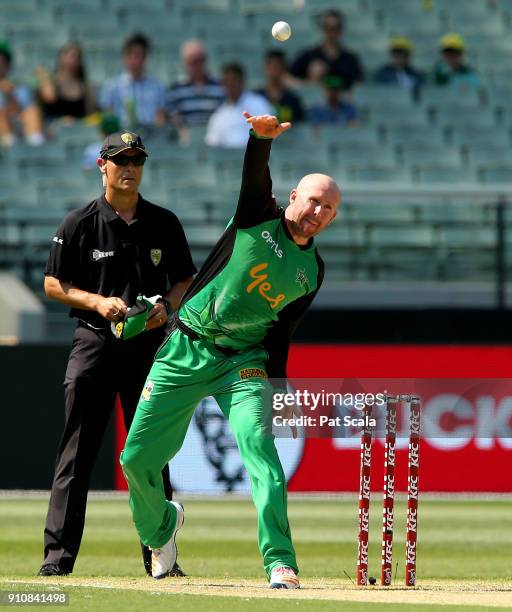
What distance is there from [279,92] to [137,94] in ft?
5.85

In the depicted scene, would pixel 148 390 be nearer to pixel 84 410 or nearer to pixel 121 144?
pixel 84 410

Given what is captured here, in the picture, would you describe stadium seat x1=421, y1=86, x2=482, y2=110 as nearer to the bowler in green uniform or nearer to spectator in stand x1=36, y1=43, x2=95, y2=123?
spectator in stand x1=36, y1=43, x2=95, y2=123

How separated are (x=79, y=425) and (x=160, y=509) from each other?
0.76 meters

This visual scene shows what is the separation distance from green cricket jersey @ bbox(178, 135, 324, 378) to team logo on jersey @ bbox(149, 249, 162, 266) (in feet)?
2.29

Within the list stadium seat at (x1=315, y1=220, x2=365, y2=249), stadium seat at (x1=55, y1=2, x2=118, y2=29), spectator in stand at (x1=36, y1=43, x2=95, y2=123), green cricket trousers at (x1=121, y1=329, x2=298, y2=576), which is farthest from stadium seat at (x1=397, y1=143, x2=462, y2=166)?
green cricket trousers at (x1=121, y1=329, x2=298, y2=576)

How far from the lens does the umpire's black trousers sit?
7629 millimetres

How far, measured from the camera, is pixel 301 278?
6906mm

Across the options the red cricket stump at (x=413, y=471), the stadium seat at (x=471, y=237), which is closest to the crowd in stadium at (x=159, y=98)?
the stadium seat at (x=471, y=237)

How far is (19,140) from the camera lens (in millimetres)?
17750

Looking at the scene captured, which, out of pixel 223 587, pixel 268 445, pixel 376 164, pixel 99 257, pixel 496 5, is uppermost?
pixel 496 5

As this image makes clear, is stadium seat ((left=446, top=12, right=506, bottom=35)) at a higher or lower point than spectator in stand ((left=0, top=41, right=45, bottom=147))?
higher

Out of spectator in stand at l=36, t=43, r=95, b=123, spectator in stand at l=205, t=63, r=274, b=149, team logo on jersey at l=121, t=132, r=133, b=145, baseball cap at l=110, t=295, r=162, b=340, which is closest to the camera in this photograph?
baseball cap at l=110, t=295, r=162, b=340

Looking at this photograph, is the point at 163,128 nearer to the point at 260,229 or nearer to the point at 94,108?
the point at 94,108

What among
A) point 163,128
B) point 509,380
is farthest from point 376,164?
point 509,380
